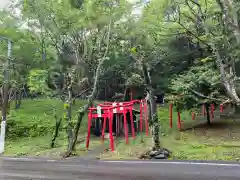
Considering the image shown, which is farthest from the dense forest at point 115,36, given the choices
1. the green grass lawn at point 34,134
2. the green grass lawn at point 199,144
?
the green grass lawn at point 34,134

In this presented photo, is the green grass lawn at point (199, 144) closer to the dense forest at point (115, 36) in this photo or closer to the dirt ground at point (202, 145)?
the dirt ground at point (202, 145)

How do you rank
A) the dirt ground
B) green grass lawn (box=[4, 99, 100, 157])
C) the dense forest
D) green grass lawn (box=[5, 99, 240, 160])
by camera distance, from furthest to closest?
green grass lawn (box=[4, 99, 100, 157])
the dense forest
green grass lawn (box=[5, 99, 240, 160])
the dirt ground

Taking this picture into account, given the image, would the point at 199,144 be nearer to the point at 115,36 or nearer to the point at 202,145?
the point at 202,145

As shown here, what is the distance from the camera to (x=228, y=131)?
1748 cm

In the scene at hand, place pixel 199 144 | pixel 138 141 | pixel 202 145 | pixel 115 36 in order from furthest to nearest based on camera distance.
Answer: pixel 115 36, pixel 138 141, pixel 199 144, pixel 202 145

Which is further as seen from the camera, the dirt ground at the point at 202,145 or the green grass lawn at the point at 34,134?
the green grass lawn at the point at 34,134

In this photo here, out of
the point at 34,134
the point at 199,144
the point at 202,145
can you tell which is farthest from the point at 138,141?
the point at 34,134

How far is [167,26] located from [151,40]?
168cm

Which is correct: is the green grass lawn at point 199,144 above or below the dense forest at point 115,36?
below

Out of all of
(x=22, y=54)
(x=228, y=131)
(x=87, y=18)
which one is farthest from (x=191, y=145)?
(x=22, y=54)

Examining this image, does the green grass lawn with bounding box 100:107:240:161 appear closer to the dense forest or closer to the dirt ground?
the dirt ground

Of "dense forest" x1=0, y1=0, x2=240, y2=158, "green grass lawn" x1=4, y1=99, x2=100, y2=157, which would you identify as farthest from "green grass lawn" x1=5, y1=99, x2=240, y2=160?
"dense forest" x1=0, y1=0, x2=240, y2=158

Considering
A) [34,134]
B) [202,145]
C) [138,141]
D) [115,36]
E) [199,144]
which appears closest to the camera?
[202,145]

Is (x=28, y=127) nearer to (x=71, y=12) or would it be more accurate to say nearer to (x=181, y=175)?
(x=71, y=12)
